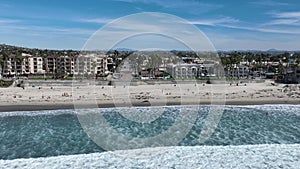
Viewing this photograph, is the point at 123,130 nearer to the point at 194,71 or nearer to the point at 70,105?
the point at 70,105

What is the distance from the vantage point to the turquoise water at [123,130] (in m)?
11.1

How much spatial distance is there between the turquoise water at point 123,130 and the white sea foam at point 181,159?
831 mm

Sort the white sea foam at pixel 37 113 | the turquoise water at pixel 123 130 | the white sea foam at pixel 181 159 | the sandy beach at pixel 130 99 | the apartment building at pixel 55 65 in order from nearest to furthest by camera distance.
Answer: the white sea foam at pixel 181 159 → the turquoise water at pixel 123 130 → the white sea foam at pixel 37 113 → the sandy beach at pixel 130 99 → the apartment building at pixel 55 65

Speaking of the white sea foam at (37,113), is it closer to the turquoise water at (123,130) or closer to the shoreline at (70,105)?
the turquoise water at (123,130)

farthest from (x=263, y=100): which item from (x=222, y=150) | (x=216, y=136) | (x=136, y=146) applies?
(x=136, y=146)

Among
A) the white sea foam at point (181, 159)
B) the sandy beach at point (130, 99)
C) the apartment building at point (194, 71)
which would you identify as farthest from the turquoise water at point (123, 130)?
the apartment building at point (194, 71)

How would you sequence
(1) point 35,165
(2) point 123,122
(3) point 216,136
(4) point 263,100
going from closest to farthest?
(1) point 35,165 < (3) point 216,136 < (2) point 123,122 < (4) point 263,100

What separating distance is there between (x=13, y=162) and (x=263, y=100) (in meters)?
19.4

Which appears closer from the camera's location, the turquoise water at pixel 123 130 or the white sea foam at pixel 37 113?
the turquoise water at pixel 123 130

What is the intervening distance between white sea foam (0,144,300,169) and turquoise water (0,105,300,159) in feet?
2.73

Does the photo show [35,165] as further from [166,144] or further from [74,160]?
[166,144]

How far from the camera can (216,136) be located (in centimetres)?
1254

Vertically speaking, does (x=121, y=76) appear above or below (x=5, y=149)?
above

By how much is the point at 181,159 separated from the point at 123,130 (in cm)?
470
